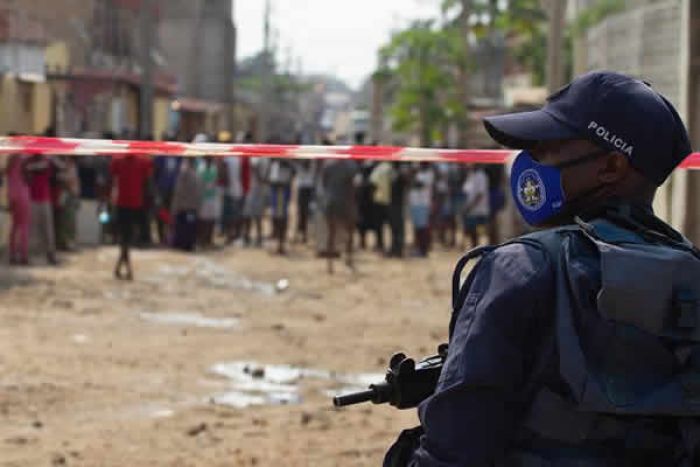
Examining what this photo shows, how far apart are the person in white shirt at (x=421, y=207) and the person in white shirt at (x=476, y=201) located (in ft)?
1.87

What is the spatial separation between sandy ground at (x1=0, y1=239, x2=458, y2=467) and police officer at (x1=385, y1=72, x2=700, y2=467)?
4.42 meters

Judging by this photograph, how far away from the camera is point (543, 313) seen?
99.3 inches

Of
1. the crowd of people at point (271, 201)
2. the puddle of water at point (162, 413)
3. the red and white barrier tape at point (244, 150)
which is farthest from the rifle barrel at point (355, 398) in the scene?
the crowd of people at point (271, 201)

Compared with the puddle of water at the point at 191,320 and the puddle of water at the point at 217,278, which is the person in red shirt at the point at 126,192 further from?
the puddle of water at the point at 191,320

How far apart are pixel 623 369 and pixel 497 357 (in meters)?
0.22

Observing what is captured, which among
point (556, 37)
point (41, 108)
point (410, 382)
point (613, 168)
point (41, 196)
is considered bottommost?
point (41, 196)

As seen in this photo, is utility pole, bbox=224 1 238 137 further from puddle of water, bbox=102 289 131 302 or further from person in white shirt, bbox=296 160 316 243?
puddle of water, bbox=102 289 131 302

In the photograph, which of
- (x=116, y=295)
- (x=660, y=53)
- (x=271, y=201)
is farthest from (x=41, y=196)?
(x=660, y=53)

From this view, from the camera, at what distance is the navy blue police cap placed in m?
2.63

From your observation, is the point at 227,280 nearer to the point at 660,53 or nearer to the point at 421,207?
the point at 660,53

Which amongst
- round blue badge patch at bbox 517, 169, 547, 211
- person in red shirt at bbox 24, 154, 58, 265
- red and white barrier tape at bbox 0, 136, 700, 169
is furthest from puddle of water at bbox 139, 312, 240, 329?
round blue badge patch at bbox 517, 169, 547, 211

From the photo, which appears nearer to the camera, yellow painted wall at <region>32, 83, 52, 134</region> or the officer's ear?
the officer's ear

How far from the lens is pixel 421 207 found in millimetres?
21250

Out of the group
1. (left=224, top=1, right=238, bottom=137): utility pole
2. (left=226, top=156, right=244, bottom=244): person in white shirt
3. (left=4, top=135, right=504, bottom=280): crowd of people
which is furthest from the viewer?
(left=224, top=1, right=238, bottom=137): utility pole
